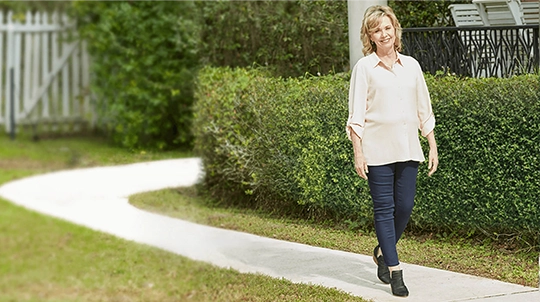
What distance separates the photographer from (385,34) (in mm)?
3646

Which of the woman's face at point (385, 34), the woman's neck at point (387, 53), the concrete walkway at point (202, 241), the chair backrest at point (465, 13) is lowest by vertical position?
the concrete walkway at point (202, 241)

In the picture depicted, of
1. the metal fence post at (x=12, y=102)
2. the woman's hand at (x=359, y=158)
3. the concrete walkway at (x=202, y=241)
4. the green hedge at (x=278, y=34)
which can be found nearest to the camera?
the metal fence post at (x=12, y=102)

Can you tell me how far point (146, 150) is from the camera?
1102 millimetres

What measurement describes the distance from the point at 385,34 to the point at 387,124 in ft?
1.44

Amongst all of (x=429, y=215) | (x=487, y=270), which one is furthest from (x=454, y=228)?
(x=487, y=270)

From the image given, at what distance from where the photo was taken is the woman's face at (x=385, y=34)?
362cm

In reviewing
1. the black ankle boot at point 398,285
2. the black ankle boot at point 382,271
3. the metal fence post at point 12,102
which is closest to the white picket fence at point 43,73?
the metal fence post at point 12,102

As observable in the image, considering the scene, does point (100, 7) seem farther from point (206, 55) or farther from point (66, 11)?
point (206, 55)

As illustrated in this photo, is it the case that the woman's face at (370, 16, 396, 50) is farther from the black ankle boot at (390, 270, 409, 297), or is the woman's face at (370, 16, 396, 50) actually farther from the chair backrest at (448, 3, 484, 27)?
the chair backrest at (448, 3, 484, 27)

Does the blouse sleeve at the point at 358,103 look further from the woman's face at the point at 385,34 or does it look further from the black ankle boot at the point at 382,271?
the black ankle boot at the point at 382,271

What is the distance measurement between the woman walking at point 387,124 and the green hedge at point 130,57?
2.37m

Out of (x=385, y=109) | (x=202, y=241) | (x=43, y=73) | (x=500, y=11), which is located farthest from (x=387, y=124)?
(x=500, y=11)

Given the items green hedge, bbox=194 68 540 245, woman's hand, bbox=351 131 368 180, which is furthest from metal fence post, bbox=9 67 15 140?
green hedge, bbox=194 68 540 245

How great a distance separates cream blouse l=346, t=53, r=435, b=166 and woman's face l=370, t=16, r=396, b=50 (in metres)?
0.07
